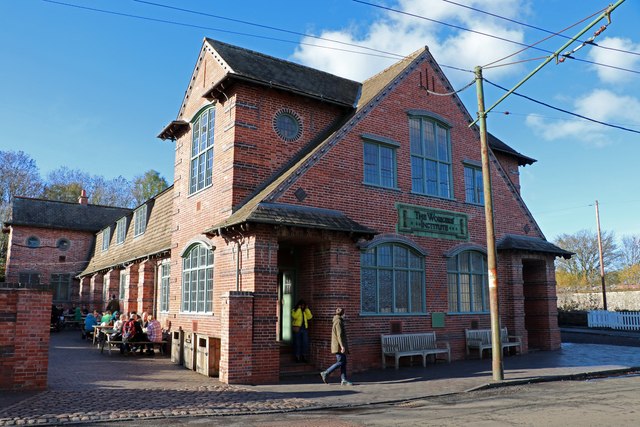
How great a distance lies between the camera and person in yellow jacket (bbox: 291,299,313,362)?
13430 millimetres

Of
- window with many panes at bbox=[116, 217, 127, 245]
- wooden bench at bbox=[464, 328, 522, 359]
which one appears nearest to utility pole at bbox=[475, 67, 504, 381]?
wooden bench at bbox=[464, 328, 522, 359]

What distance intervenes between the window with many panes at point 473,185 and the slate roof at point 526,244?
165 centimetres

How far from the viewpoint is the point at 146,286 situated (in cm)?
2159

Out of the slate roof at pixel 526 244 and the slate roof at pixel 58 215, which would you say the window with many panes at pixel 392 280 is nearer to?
the slate roof at pixel 526 244

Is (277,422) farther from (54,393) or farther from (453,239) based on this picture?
(453,239)

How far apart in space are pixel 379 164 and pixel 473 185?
4594 mm

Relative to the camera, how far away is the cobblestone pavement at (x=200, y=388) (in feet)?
28.8

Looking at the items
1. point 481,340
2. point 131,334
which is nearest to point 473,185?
point 481,340

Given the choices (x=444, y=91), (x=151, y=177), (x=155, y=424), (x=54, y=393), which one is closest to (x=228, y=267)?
(x=54, y=393)

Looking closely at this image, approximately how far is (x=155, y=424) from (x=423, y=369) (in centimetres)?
845

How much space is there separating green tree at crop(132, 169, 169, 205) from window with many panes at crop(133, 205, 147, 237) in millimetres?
26481

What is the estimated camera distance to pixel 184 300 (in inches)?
656

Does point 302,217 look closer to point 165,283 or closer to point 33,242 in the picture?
point 165,283

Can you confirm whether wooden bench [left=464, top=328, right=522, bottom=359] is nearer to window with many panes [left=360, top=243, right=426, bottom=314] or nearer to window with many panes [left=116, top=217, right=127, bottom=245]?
window with many panes [left=360, top=243, right=426, bottom=314]
